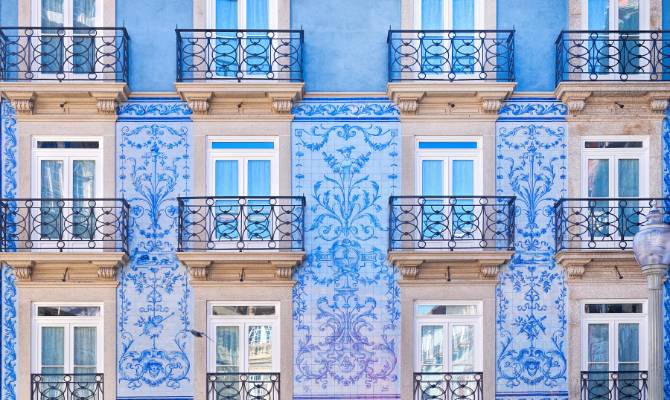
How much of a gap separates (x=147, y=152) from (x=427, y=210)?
4167 mm

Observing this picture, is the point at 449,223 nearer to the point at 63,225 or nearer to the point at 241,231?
the point at 241,231

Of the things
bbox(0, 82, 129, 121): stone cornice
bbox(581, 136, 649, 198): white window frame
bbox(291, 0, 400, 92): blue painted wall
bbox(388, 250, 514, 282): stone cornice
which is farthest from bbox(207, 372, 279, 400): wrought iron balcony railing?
bbox(581, 136, 649, 198): white window frame

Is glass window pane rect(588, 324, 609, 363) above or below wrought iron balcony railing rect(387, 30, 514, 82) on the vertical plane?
below

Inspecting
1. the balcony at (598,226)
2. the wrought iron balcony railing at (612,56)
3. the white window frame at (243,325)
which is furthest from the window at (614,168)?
the white window frame at (243,325)

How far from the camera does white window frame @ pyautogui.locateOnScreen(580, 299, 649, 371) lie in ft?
59.4

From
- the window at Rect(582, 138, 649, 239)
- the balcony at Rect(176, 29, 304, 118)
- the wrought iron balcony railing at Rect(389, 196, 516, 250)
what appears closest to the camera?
the wrought iron balcony railing at Rect(389, 196, 516, 250)

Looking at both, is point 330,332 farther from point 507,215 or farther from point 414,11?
point 414,11

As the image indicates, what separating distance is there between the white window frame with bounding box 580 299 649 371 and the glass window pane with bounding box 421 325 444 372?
201 cm

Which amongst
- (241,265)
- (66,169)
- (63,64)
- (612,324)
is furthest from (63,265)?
(612,324)

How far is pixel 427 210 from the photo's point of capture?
18.3m

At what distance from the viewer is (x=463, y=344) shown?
1823 cm

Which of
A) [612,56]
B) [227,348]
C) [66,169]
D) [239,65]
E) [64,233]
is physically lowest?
[227,348]

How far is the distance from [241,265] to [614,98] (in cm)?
594

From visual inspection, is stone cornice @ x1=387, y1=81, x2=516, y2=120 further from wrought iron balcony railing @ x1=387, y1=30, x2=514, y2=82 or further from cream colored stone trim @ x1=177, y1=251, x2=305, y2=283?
cream colored stone trim @ x1=177, y1=251, x2=305, y2=283
